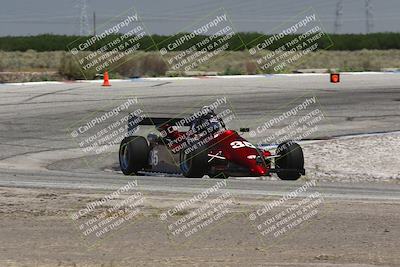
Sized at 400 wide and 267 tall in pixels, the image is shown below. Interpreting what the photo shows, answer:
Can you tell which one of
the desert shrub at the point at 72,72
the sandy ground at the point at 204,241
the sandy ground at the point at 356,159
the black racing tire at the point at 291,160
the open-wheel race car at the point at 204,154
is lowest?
the desert shrub at the point at 72,72

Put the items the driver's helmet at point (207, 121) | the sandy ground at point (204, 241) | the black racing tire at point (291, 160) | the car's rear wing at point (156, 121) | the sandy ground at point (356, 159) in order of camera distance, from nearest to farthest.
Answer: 1. the sandy ground at point (204, 241)
2. the driver's helmet at point (207, 121)
3. the black racing tire at point (291, 160)
4. the car's rear wing at point (156, 121)
5. the sandy ground at point (356, 159)

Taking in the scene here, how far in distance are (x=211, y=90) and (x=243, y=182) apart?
662 inches

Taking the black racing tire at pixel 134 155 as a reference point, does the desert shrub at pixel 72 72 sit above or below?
below

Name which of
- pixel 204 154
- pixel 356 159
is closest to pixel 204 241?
pixel 204 154

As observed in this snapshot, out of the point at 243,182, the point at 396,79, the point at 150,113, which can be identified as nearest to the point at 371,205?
the point at 243,182

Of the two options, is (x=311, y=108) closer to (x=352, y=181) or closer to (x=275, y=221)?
(x=352, y=181)

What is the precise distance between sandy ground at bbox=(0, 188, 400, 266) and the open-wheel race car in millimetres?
3369

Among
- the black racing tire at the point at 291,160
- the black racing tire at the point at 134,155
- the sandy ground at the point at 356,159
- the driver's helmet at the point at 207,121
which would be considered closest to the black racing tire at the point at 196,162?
the driver's helmet at the point at 207,121

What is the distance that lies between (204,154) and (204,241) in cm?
562

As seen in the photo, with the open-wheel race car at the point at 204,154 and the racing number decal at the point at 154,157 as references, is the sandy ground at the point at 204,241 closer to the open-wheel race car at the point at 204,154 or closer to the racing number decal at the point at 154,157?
the open-wheel race car at the point at 204,154

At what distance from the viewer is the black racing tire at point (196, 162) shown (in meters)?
14.9

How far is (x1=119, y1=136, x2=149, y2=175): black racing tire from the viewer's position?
16.0m

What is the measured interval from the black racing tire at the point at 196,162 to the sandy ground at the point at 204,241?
3.28 metres

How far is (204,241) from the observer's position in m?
9.35
